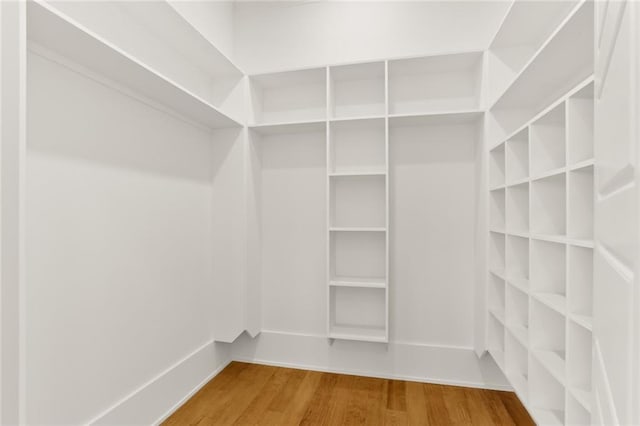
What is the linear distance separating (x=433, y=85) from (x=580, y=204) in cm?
152

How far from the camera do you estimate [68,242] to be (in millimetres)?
1342

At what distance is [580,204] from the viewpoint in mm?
1126

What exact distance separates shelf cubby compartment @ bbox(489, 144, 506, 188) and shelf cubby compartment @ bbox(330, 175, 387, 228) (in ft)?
2.34

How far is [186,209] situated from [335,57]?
159 centimetres

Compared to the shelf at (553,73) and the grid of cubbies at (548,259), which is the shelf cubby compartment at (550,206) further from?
the shelf at (553,73)

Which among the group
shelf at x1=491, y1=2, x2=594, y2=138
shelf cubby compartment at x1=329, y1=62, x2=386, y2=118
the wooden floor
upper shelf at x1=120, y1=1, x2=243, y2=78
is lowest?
the wooden floor

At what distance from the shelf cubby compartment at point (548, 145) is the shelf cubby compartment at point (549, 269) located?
328 millimetres

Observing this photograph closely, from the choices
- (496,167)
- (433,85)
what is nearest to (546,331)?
(496,167)

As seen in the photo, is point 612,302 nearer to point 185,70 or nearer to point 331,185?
point 331,185

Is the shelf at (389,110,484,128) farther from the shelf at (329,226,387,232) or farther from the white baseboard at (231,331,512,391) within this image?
the white baseboard at (231,331,512,391)

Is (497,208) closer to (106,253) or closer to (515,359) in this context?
(515,359)

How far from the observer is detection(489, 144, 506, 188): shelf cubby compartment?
2031mm

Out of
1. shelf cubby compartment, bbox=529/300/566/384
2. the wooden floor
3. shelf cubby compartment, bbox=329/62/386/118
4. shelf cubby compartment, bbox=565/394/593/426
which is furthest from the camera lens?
shelf cubby compartment, bbox=329/62/386/118

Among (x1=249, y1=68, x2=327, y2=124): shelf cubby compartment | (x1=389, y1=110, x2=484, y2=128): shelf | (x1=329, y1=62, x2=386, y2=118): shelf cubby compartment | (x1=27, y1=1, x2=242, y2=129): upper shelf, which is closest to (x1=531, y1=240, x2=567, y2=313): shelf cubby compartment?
(x1=389, y1=110, x2=484, y2=128): shelf
